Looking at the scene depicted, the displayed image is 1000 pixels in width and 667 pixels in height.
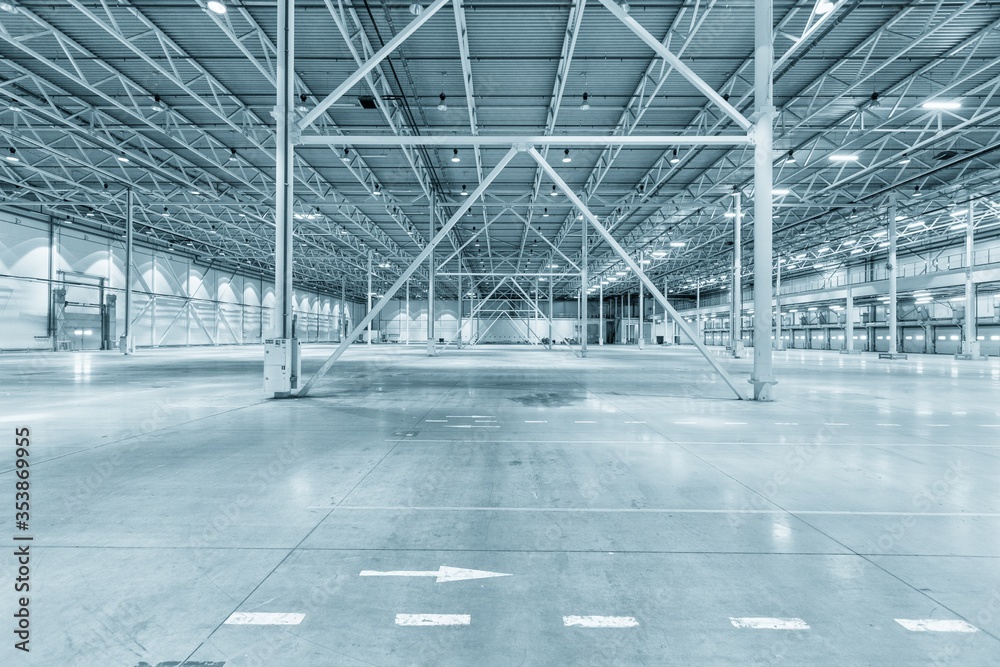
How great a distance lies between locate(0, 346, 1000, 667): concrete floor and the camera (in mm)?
2309

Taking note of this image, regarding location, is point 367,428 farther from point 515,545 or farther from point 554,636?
point 554,636

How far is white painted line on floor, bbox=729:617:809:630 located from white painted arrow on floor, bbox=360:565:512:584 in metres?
1.25

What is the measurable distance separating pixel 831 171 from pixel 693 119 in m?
11.7

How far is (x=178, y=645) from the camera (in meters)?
2.27

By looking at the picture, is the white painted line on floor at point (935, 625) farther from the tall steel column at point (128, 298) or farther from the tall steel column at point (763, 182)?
the tall steel column at point (128, 298)

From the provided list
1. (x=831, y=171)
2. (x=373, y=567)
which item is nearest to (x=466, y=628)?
(x=373, y=567)

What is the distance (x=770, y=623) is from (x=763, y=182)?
33.9 ft

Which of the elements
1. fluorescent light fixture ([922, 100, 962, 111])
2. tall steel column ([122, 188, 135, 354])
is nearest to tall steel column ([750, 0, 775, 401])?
fluorescent light fixture ([922, 100, 962, 111])

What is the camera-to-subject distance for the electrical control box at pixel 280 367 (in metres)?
10.7

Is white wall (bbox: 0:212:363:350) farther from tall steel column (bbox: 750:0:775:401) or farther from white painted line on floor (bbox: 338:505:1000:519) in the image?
white painted line on floor (bbox: 338:505:1000:519)

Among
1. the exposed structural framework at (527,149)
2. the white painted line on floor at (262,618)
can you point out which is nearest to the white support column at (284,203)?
the exposed structural framework at (527,149)

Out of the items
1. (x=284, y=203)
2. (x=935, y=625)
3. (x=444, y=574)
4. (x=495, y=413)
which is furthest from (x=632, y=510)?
(x=284, y=203)

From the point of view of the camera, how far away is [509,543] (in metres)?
3.39

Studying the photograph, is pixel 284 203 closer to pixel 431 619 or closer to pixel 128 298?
pixel 431 619
